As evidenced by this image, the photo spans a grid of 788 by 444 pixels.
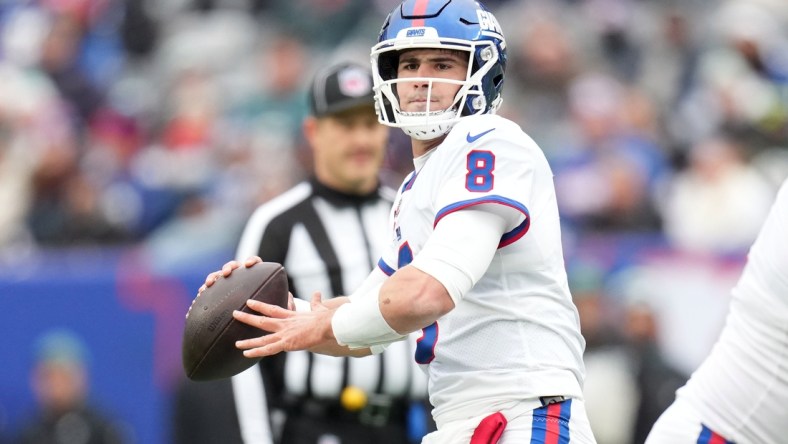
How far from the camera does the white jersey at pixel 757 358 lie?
154 inches

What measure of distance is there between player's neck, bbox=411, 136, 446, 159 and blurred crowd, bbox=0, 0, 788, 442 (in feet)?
12.2

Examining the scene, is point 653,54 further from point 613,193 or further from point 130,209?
point 130,209

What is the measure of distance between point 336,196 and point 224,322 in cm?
202

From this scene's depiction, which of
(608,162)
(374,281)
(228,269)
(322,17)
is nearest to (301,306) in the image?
(374,281)

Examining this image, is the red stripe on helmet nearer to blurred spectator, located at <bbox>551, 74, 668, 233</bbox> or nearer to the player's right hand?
the player's right hand

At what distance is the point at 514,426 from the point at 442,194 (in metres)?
0.61

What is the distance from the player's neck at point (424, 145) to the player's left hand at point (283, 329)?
57 centimetres

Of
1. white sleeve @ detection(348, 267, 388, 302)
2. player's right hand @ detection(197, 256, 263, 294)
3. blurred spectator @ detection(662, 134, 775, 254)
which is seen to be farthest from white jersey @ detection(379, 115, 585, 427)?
blurred spectator @ detection(662, 134, 775, 254)

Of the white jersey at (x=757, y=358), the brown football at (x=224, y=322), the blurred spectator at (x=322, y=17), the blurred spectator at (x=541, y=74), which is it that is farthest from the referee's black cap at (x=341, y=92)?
the blurred spectator at (x=322, y=17)

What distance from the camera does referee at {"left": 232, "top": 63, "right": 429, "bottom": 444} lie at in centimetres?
542

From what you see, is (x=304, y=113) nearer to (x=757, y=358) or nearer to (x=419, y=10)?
(x=419, y=10)

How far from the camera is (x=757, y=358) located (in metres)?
3.96

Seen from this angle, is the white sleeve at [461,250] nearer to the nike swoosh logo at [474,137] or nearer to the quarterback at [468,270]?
the quarterback at [468,270]

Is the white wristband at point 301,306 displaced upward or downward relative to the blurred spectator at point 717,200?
upward
